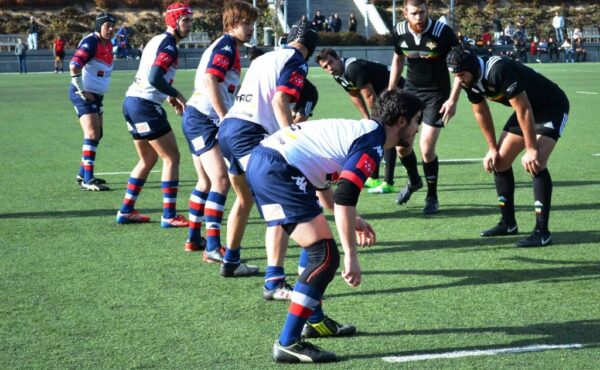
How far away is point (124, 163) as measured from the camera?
48.3 feet

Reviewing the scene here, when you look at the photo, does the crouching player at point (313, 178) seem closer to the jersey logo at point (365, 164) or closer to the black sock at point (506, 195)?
the jersey logo at point (365, 164)

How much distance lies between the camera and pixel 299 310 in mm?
5465

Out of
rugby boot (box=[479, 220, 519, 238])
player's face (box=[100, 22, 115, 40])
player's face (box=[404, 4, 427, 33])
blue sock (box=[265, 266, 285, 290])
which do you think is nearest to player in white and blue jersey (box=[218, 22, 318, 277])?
blue sock (box=[265, 266, 285, 290])

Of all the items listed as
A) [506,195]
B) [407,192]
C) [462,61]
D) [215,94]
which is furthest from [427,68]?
[215,94]

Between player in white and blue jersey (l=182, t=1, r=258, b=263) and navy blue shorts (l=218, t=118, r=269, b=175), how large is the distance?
0.59 metres

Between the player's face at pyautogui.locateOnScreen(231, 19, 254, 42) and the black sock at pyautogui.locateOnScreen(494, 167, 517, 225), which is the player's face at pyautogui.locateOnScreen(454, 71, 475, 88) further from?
the player's face at pyautogui.locateOnScreen(231, 19, 254, 42)

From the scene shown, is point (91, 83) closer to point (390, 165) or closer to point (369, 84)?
point (369, 84)

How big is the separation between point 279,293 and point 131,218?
354 cm

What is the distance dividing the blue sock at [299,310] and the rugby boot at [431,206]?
4.99 metres

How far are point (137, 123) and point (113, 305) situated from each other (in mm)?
3213

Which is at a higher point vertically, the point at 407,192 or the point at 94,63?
the point at 94,63

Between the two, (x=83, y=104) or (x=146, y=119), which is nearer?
(x=146, y=119)

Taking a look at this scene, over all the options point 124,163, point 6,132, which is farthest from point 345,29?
point 124,163

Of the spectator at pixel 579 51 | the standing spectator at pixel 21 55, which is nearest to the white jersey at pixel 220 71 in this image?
the standing spectator at pixel 21 55
